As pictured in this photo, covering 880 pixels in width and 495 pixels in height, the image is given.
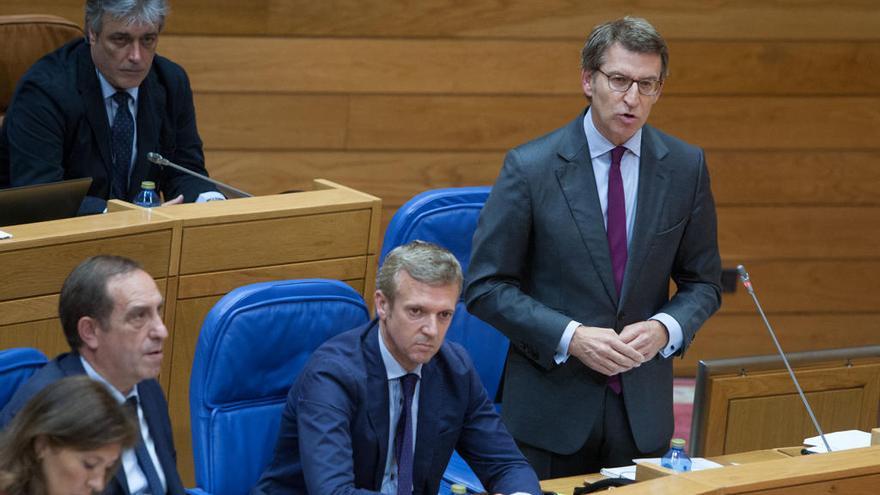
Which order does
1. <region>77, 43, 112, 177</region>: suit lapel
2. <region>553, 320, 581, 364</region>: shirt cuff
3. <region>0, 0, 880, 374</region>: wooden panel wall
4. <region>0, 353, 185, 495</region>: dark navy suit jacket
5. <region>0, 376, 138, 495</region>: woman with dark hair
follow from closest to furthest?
<region>0, 376, 138, 495</region>: woman with dark hair, <region>0, 353, 185, 495</region>: dark navy suit jacket, <region>553, 320, 581, 364</region>: shirt cuff, <region>77, 43, 112, 177</region>: suit lapel, <region>0, 0, 880, 374</region>: wooden panel wall

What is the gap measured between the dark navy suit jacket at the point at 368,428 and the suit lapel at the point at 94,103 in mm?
903

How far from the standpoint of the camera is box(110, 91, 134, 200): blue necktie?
2855 mm

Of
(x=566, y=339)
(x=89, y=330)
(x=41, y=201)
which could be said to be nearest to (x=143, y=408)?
(x=89, y=330)

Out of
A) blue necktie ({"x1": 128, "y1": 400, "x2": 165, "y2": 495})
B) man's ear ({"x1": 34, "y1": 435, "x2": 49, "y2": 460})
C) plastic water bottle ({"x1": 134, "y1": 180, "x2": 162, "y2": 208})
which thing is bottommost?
blue necktie ({"x1": 128, "y1": 400, "x2": 165, "y2": 495})

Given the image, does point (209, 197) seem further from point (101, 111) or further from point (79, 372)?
point (79, 372)

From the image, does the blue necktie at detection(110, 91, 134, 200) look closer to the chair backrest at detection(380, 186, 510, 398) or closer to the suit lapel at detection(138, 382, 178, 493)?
the chair backrest at detection(380, 186, 510, 398)

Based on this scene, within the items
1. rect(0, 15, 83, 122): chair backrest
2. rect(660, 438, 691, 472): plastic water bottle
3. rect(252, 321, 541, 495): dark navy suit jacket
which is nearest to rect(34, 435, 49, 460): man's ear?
rect(252, 321, 541, 495): dark navy suit jacket

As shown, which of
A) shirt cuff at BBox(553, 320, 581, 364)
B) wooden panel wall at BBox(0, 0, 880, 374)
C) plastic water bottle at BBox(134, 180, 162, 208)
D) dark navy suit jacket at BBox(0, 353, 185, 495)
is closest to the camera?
dark navy suit jacket at BBox(0, 353, 185, 495)

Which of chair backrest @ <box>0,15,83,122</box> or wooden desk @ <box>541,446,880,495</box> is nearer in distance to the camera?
wooden desk @ <box>541,446,880,495</box>

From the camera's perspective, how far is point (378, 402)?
2.12 meters

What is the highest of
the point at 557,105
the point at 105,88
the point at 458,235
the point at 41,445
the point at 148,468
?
the point at 557,105

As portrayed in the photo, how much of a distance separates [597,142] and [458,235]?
0.50 metres

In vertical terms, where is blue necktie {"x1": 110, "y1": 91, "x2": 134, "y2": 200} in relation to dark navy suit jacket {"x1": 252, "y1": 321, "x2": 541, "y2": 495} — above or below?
above

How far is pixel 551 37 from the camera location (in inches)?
153
